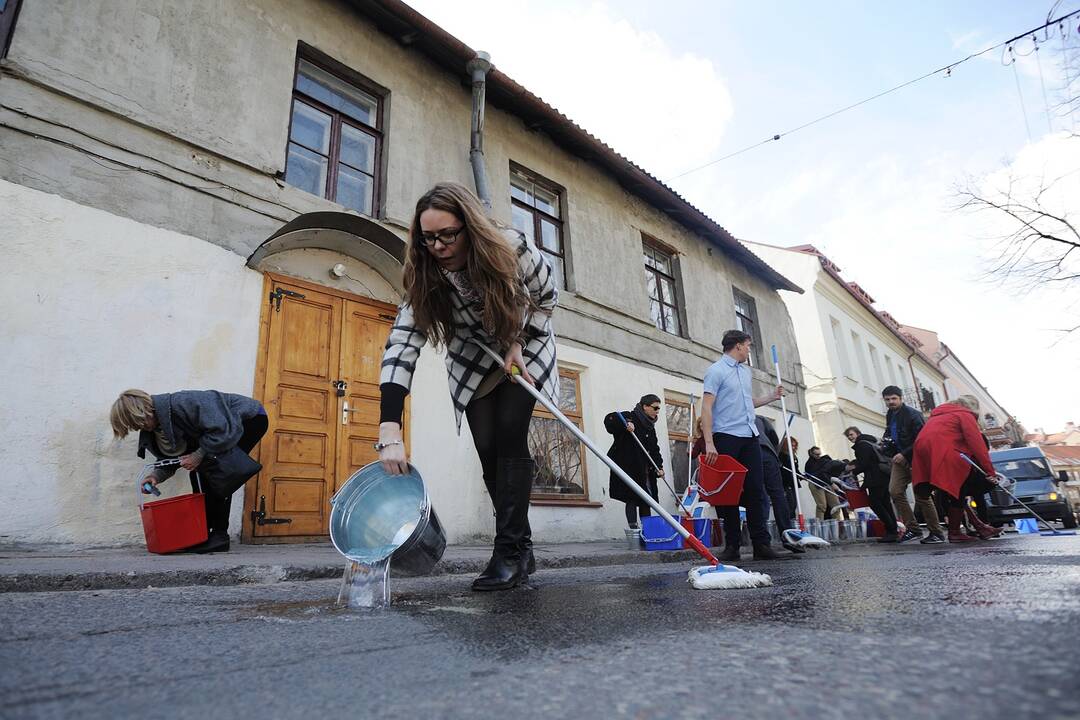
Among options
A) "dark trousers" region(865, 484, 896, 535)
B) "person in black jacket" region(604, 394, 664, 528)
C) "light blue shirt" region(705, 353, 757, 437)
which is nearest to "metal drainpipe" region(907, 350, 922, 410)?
"dark trousers" region(865, 484, 896, 535)

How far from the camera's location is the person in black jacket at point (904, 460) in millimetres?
6586

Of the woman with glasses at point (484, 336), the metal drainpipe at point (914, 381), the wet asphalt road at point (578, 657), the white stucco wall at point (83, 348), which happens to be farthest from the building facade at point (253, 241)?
the metal drainpipe at point (914, 381)

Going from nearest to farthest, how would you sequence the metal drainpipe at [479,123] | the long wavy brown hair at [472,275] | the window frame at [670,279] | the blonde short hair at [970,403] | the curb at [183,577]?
the long wavy brown hair at [472,275]
the curb at [183,577]
the blonde short hair at [970,403]
the metal drainpipe at [479,123]
the window frame at [670,279]

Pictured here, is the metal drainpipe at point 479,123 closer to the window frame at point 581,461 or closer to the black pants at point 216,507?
the window frame at point 581,461

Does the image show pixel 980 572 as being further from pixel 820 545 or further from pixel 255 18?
pixel 255 18

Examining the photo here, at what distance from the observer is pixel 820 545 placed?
5.79 meters

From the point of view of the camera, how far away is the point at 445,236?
2.40 meters

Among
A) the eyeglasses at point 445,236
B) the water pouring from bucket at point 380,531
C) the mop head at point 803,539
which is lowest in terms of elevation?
the mop head at point 803,539

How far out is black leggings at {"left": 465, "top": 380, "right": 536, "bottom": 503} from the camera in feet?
8.55

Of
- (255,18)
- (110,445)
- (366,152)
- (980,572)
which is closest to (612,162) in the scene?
(366,152)

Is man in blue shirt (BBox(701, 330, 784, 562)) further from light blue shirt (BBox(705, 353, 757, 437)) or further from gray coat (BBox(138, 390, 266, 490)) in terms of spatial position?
gray coat (BBox(138, 390, 266, 490))

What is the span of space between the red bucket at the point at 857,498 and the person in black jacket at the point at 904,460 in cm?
110

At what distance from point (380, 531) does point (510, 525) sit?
0.51 metres

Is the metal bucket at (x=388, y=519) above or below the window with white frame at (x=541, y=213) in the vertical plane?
below
